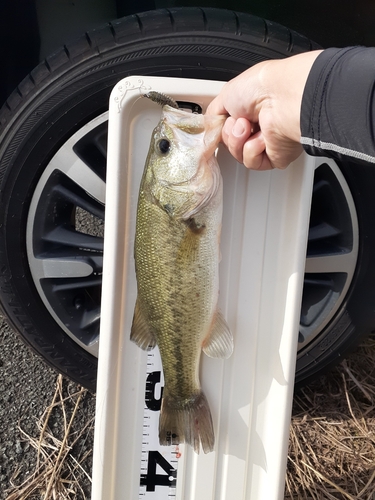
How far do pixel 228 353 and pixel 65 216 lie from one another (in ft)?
3.01

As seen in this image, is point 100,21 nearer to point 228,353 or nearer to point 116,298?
point 116,298

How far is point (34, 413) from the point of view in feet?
7.32

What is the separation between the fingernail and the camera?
127cm

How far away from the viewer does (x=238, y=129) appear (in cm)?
127

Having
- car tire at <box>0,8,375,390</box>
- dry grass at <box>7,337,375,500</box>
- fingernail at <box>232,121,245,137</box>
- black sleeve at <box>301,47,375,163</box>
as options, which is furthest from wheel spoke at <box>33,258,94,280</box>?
black sleeve at <box>301,47,375,163</box>

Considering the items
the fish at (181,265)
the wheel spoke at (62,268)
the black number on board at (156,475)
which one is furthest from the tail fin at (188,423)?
the wheel spoke at (62,268)

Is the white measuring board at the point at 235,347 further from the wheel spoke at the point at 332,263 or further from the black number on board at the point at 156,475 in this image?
the wheel spoke at the point at 332,263

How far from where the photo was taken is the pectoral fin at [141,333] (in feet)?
4.96

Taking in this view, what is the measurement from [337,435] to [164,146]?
5.97 feet

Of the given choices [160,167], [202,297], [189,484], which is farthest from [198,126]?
[189,484]

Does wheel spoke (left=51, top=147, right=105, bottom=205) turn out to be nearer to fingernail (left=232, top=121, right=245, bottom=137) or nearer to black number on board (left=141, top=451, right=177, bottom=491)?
fingernail (left=232, top=121, right=245, bottom=137)

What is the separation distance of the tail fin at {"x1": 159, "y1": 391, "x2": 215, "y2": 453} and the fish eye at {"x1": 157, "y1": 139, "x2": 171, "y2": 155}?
89cm

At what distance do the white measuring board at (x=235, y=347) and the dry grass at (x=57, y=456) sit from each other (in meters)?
0.62

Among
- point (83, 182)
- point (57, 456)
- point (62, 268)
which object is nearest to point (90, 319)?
point (62, 268)
